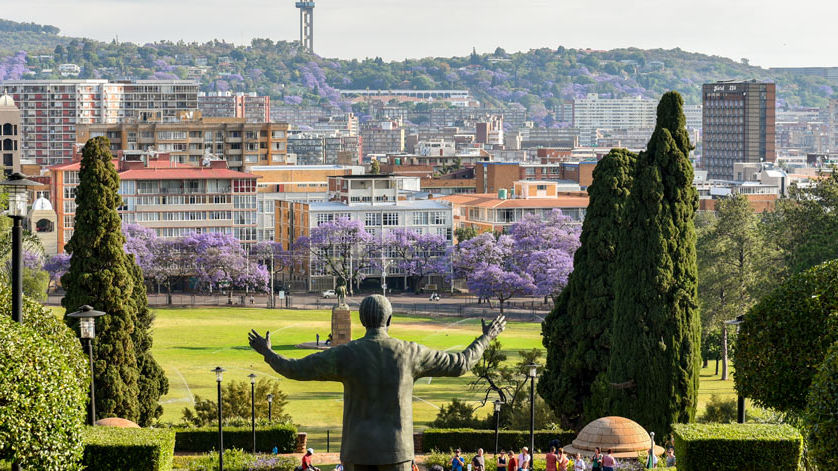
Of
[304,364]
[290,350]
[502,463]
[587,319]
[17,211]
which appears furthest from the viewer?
[290,350]

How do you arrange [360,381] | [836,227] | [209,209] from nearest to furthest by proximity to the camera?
[360,381] → [836,227] → [209,209]

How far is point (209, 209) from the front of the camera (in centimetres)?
13900

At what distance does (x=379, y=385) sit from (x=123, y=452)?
593 inches

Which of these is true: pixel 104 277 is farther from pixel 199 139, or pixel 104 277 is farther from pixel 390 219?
pixel 199 139

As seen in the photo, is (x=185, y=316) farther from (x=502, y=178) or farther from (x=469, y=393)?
(x=502, y=178)

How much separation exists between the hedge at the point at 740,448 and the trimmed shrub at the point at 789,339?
110cm

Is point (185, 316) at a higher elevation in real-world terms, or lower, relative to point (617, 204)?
lower

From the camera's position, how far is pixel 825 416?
22.4m

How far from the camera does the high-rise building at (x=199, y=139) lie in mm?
189000

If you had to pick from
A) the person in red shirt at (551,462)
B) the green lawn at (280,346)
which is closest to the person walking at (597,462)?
the person in red shirt at (551,462)

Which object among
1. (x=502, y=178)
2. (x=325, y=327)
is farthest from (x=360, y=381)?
(x=502, y=178)

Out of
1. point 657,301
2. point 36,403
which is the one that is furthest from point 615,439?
point 36,403

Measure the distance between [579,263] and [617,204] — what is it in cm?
224

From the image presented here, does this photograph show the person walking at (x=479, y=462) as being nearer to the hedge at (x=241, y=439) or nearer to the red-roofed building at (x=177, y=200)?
the hedge at (x=241, y=439)
